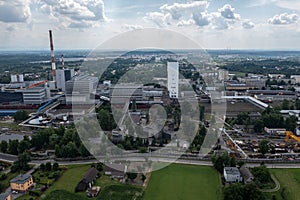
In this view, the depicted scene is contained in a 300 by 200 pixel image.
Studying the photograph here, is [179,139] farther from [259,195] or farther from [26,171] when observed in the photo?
[26,171]

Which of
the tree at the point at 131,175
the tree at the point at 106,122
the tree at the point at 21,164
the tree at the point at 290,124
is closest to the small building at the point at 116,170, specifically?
the tree at the point at 131,175

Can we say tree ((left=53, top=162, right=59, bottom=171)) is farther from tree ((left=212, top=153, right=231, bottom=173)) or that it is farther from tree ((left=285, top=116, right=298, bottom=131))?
tree ((left=285, top=116, right=298, bottom=131))

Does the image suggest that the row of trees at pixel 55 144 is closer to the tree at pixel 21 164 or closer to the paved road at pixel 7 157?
the paved road at pixel 7 157

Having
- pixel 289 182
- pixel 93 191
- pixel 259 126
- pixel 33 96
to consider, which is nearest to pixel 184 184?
pixel 93 191

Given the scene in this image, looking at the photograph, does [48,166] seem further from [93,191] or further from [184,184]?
[184,184]

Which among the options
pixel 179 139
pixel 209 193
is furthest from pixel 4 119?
pixel 209 193

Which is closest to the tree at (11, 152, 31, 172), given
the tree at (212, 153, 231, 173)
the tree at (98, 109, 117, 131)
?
the tree at (98, 109, 117, 131)
